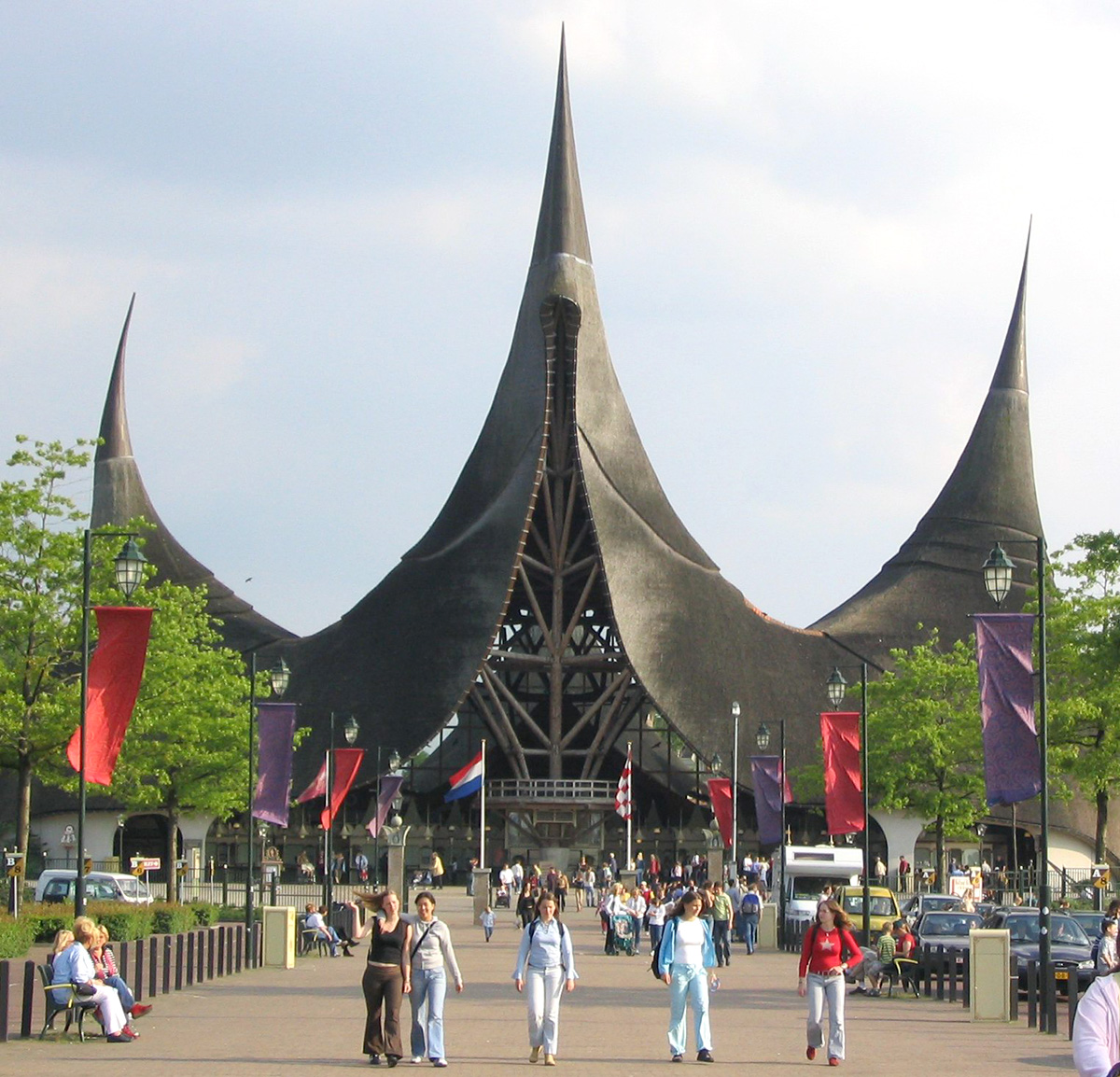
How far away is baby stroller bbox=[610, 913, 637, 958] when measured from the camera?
3456cm

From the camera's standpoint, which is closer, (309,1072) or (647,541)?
(309,1072)

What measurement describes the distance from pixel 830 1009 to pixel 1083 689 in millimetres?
26925

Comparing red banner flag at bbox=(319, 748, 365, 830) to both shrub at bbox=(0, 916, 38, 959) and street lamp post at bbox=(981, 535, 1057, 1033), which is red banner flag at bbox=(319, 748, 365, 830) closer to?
shrub at bbox=(0, 916, 38, 959)

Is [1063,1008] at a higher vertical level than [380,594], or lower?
lower

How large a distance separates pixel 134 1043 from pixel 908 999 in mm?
11089

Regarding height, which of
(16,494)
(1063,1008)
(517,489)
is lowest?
(1063,1008)

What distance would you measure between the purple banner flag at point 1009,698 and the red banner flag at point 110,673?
30.6ft

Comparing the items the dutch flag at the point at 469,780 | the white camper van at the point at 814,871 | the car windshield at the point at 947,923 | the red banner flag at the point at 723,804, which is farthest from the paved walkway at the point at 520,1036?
the dutch flag at the point at 469,780

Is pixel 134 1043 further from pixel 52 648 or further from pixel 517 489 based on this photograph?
pixel 517 489

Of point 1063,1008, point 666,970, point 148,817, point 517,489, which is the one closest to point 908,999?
point 1063,1008

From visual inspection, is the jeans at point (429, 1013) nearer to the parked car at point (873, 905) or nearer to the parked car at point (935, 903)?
the parked car at point (873, 905)

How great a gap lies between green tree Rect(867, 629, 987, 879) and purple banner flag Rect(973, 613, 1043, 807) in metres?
29.0

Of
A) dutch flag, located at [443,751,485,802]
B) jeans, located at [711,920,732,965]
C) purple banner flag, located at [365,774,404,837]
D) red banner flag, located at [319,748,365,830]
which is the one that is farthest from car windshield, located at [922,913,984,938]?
dutch flag, located at [443,751,485,802]

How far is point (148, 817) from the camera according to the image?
232 feet
